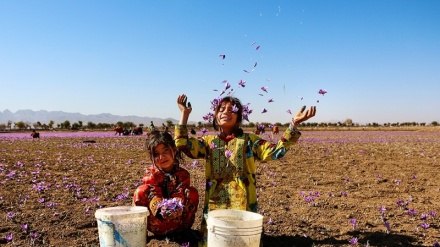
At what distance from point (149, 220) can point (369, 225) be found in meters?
3.38

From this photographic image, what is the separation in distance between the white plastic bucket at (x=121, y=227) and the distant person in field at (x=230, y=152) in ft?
2.82

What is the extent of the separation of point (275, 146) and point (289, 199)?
3465 millimetres

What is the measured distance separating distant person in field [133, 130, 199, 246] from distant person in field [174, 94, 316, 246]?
17 centimetres

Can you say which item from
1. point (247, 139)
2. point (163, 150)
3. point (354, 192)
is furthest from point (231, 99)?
point (354, 192)

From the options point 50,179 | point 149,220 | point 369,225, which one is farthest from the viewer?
point 50,179

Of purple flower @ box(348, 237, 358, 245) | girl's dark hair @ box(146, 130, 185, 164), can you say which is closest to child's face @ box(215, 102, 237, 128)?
girl's dark hair @ box(146, 130, 185, 164)

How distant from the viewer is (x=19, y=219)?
235 inches

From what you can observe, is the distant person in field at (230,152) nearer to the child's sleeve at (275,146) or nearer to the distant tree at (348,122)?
the child's sleeve at (275,146)

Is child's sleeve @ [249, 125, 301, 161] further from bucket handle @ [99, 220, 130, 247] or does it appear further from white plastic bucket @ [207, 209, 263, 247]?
bucket handle @ [99, 220, 130, 247]

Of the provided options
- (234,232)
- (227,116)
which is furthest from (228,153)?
(234,232)

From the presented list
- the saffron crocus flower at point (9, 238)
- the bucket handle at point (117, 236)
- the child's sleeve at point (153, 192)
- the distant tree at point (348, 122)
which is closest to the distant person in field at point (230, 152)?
the child's sleeve at point (153, 192)

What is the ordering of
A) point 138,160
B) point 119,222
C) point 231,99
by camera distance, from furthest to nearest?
point 138,160, point 231,99, point 119,222

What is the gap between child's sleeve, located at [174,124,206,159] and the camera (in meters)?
4.55

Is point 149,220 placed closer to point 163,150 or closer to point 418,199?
point 163,150
